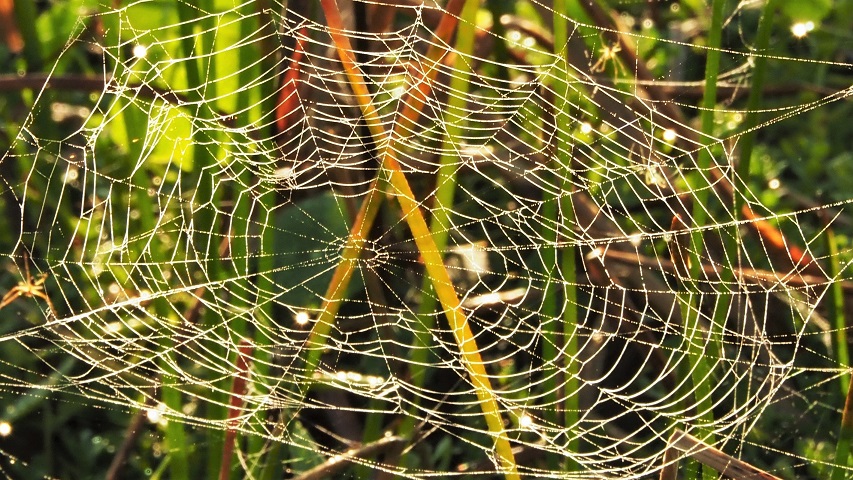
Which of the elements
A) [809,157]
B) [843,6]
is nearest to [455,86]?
[809,157]

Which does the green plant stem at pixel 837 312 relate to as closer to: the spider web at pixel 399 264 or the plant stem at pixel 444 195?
the spider web at pixel 399 264

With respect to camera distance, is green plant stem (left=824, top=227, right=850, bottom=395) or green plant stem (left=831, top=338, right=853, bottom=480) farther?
green plant stem (left=824, top=227, right=850, bottom=395)

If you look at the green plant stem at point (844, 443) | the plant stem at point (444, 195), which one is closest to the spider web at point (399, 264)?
the plant stem at point (444, 195)

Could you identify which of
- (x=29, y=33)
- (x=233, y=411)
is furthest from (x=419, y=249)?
(x=29, y=33)

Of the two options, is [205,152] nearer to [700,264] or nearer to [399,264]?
[399,264]

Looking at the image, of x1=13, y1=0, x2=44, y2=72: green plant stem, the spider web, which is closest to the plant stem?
the spider web

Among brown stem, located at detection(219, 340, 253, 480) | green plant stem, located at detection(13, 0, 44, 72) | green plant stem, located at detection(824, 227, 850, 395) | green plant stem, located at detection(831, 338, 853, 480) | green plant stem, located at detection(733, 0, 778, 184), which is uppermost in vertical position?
green plant stem, located at detection(733, 0, 778, 184)

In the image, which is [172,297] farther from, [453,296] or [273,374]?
[453,296]

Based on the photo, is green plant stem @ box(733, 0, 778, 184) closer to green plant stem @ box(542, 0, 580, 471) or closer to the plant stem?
green plant stem @ box(542, 0, 580, 471)
